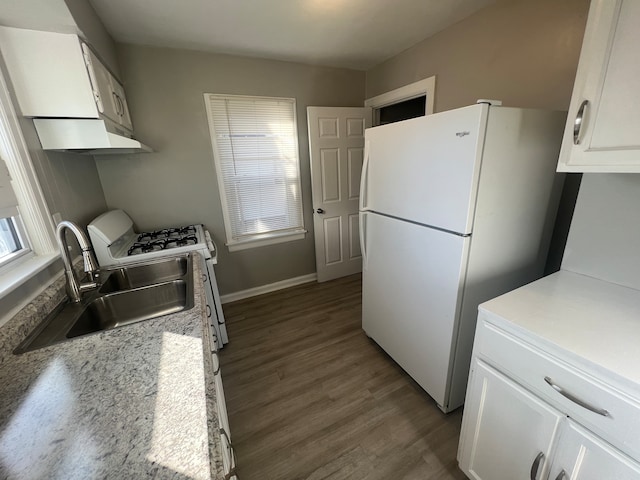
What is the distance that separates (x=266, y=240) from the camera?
294 centimetres

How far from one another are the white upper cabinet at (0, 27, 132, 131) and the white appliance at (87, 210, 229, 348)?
2.27ft

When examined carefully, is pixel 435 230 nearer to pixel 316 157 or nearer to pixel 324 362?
pixel 324 362

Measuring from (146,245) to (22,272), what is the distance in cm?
83

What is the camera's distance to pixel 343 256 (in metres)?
3.30

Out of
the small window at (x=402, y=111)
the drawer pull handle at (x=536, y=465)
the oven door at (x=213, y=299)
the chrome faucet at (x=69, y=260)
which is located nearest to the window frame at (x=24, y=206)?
the chrome faucet at (x=69, y=260)

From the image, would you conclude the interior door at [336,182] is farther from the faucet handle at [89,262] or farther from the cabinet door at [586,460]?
the cabinet door at [586,460]

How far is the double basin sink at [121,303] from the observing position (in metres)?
1.04

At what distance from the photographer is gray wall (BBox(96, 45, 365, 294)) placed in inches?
87.1

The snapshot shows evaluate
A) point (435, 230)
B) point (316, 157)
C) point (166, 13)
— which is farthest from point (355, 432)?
point (166, 13)

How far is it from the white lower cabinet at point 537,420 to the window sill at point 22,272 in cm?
181

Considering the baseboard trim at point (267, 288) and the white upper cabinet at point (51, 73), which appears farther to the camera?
the baseboard trim at point (267, 288)

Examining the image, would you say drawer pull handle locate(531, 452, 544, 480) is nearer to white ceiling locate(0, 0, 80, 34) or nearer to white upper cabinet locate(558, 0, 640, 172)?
white upper cabinet locate(558, 0, 640, 172)

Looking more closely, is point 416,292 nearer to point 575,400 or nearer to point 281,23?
point 575,400

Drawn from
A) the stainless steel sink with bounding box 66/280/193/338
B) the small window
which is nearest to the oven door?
the stainless steel sink with bounding box 66/280/193/338
